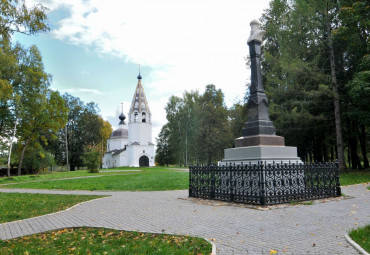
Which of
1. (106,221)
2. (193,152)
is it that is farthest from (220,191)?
(193,152)

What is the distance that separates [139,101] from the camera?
59.4 metres

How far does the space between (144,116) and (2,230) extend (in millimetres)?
53813

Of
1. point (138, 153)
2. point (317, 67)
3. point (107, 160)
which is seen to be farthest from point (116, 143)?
point (317, 67)

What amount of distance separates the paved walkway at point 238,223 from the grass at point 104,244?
1.23ft

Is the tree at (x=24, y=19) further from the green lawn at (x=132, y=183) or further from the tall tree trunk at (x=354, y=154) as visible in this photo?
the tall tree trunk at (x=354, y=154)

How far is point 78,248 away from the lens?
4.41 m

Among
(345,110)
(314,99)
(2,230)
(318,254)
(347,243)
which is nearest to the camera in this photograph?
(318,254)

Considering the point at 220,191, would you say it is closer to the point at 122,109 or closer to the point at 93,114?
the point at 93,114

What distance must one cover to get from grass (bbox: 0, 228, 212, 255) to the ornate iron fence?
3698 mm

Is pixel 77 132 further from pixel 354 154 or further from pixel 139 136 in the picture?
pixel 354 154

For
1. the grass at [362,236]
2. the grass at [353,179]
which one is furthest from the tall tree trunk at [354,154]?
the grass at [362,236]

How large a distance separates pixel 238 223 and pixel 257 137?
435 cm

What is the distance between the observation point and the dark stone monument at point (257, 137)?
30.5 ft

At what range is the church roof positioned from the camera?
59.1m
